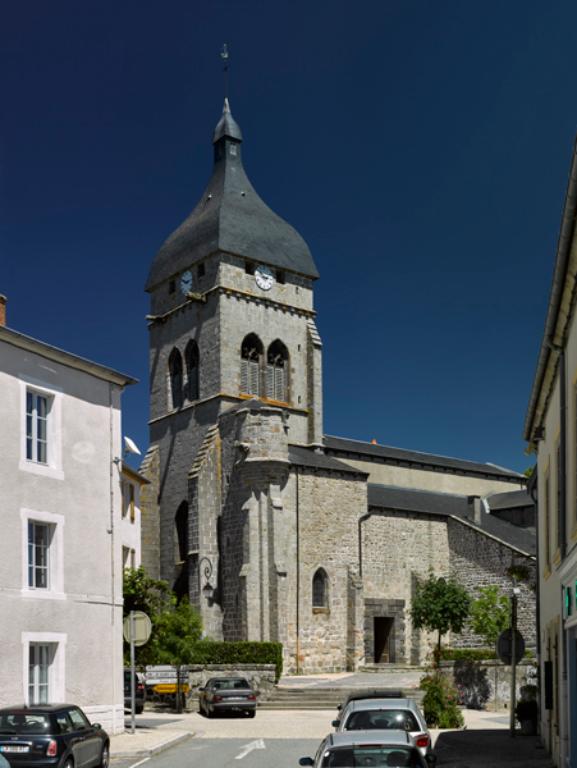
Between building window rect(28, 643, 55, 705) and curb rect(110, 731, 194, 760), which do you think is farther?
building window rect(28, 643, 55, 705)

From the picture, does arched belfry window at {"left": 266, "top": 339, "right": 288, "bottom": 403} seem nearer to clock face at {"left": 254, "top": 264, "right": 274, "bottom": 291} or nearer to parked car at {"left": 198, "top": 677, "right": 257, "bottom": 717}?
clock face at {"left": 254, "top": 264, "right": 274, "bottom": 291}

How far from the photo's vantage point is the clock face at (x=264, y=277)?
56406 millimetres

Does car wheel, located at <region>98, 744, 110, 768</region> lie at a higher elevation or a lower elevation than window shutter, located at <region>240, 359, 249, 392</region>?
lower

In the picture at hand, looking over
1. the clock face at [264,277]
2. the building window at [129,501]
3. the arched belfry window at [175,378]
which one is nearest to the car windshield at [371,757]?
the building window at [129,501]

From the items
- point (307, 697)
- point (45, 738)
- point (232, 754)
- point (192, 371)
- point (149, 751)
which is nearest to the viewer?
point (45, 738)

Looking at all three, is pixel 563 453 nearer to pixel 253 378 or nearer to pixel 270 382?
pixel 253 378

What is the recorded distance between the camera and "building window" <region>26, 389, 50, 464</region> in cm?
2216

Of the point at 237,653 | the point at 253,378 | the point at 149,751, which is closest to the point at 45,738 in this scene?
the point at 149,751

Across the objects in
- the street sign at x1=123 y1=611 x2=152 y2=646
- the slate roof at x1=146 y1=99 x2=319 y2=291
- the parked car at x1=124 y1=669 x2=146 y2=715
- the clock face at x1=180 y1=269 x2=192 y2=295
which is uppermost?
the slate roof at x1=146 y1=99 x2=319 y2=291

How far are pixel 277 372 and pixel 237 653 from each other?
21.1 meters

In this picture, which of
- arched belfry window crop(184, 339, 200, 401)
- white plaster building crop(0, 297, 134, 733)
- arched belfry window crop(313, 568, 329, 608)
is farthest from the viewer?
arched belfry window crop(184, 339, 200, 401)

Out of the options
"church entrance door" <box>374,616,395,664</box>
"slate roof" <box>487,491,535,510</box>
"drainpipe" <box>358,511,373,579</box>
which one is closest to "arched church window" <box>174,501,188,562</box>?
"drainpipe" <box>358,511,373,579</box>

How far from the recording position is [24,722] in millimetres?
15281

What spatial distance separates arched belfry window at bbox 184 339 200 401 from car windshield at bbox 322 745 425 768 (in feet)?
147
